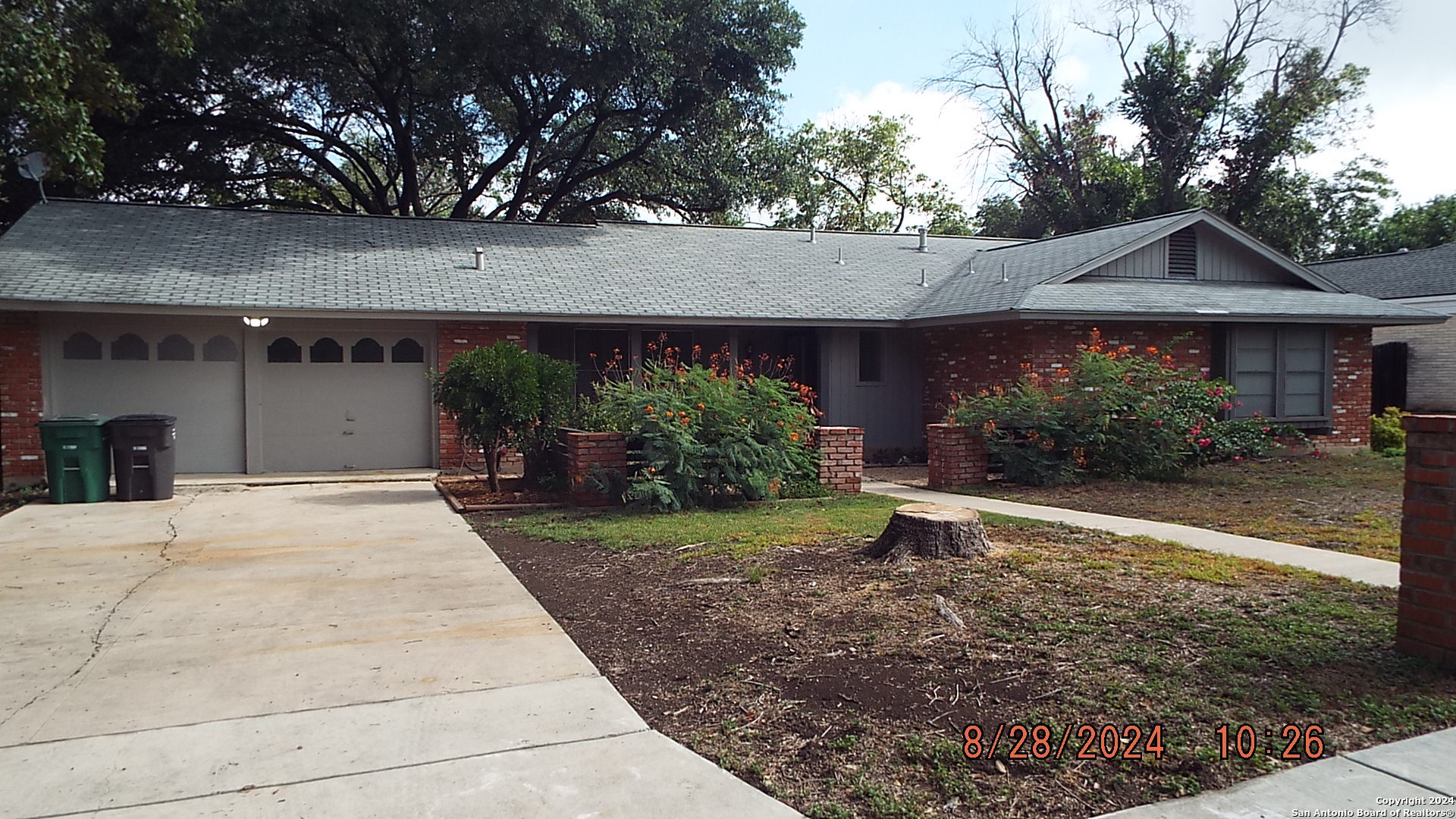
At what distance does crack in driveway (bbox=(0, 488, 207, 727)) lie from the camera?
455 centimetres

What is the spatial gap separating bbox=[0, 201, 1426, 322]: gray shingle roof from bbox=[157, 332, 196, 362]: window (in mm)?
832

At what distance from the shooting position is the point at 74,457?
11172 mm

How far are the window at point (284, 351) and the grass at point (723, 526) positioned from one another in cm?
596

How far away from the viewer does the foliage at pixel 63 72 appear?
9.82m

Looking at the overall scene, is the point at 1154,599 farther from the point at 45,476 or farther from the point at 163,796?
the point at 45,476

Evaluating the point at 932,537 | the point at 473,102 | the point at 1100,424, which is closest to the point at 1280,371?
the point at 1100,424

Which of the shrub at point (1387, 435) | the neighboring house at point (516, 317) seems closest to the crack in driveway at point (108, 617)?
the neighboring house at point (516, 317)

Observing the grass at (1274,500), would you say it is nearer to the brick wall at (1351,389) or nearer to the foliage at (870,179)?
the brick wall at (1351,389)

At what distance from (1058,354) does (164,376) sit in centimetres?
1287

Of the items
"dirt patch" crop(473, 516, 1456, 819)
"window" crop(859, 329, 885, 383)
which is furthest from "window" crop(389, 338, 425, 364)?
"dirt patch" crop(473, 516, 1456, 819)

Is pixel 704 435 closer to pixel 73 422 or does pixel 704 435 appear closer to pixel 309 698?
pixel 309 698

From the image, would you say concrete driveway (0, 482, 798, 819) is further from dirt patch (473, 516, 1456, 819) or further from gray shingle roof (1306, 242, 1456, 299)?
gray shingle roof (1306, 242, 1456, 299)

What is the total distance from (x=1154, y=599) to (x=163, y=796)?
5.20 metres

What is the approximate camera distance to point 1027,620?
5461 mm
